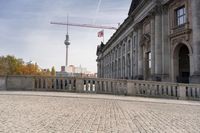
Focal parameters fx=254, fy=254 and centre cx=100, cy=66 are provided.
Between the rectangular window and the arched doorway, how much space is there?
9.48ft

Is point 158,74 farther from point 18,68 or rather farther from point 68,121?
point 18,68

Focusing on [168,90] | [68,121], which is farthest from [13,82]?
[68,121]

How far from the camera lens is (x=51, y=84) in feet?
72.3

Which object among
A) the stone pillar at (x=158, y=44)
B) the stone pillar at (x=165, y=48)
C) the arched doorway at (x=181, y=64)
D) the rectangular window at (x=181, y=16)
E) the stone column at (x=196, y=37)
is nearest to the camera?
the stone column at (x=196, y=37)

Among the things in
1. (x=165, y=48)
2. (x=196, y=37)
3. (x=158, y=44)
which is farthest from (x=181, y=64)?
(x=196, y=37)

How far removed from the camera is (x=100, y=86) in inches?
844

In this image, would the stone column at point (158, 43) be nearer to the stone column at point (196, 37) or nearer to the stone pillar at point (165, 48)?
the stone pillar at point (165, 48)

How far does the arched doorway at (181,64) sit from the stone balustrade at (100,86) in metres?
10.4

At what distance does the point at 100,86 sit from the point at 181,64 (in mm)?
14328

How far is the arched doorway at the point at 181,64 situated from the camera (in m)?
30.4

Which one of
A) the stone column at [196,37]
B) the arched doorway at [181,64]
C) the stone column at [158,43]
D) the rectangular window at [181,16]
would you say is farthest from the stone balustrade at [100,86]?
the stone column at [158,43]

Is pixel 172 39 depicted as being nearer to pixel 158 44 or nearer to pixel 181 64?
pixel 158 44

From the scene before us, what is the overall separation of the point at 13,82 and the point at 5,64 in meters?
67.4

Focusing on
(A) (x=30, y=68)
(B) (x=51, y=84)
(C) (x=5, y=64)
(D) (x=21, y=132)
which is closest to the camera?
(D) (x=21, y=132)
